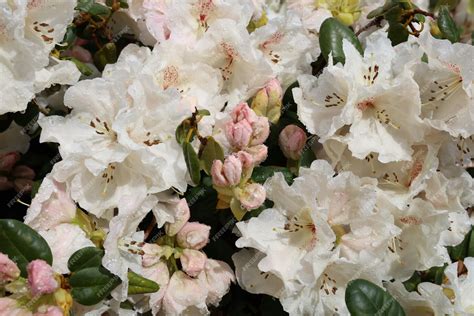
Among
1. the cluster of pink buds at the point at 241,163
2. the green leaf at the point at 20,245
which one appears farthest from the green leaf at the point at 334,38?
the green leaf at the point at 20,245

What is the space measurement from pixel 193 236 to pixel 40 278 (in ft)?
1.03

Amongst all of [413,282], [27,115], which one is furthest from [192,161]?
[413,282]

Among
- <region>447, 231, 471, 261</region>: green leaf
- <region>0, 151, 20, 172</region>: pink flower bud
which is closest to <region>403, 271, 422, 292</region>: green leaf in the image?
<region>447, 231, 471, 261</region>: green leaf

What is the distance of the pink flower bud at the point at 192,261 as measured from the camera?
1296 millimetres

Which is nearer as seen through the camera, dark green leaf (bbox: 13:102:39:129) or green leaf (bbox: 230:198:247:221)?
green leaf (bbox: 230:198:247:221)

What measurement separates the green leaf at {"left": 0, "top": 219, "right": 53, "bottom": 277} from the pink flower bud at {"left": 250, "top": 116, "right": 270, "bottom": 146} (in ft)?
1.30

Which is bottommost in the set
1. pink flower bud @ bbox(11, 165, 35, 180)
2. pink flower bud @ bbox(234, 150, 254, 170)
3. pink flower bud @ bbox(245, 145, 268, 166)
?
pink flower bud @ bbox(11, 165, 35, 180)

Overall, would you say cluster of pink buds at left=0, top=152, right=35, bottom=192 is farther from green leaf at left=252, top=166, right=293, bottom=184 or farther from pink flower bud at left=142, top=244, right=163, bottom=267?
green leaf at left=252, top=166, right=293, bottom=184

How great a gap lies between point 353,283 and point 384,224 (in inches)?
5.1

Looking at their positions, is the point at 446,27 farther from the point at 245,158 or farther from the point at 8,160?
the point at 8,160

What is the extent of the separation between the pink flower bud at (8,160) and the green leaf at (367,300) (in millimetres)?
710

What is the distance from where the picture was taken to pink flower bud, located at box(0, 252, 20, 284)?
1.09 meters

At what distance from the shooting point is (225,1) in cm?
148

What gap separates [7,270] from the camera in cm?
109
